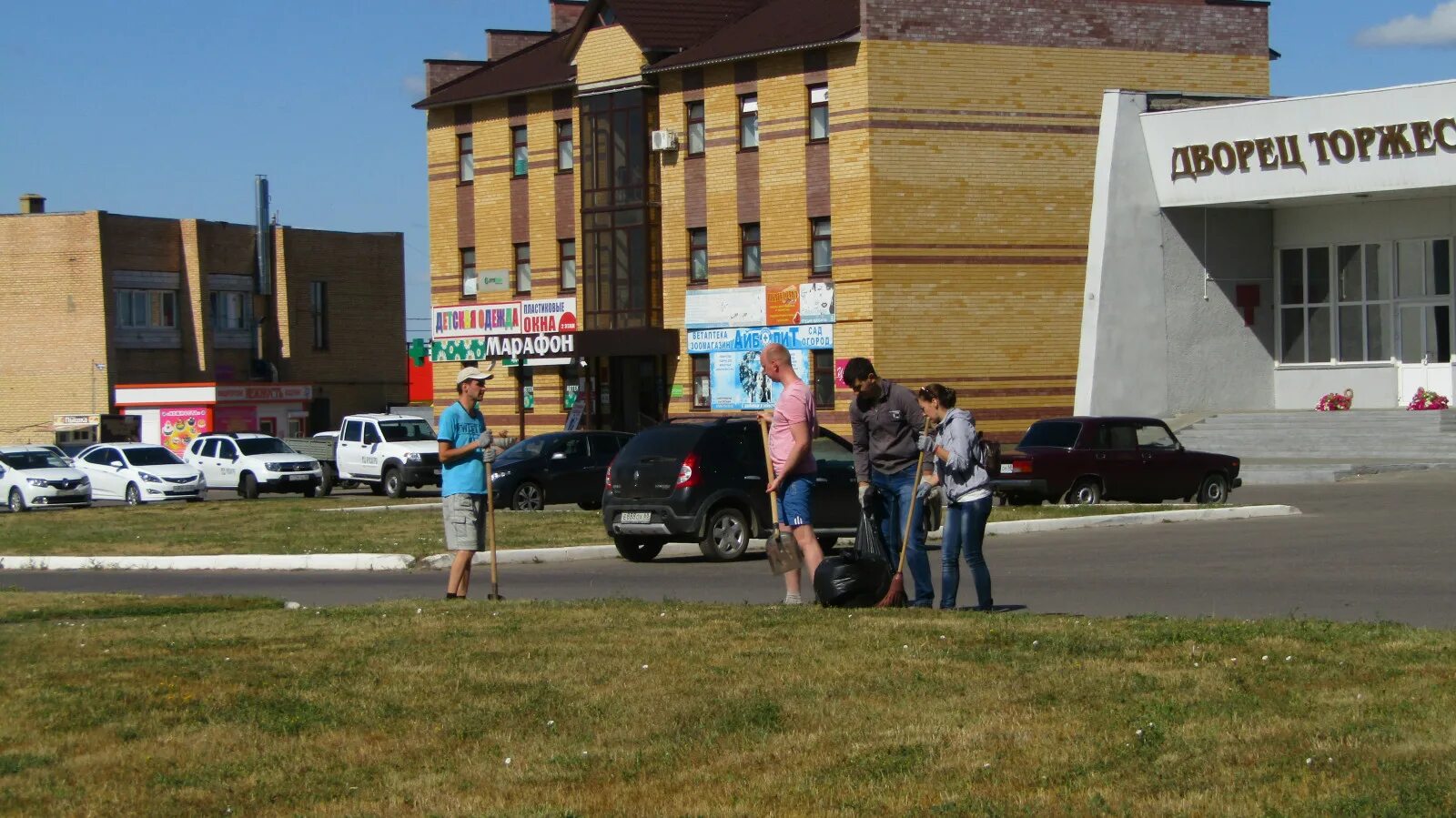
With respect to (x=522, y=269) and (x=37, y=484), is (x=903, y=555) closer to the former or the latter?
(x=37, y=484)

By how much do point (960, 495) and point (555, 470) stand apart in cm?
1824

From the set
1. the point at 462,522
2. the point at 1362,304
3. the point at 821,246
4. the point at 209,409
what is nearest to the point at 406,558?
the point at 462,522

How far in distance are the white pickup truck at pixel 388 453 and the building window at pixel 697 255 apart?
937 centimetres

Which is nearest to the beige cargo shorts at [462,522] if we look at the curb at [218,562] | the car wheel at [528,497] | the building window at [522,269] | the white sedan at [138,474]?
the curb at [218,562]

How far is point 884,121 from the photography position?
41.5m

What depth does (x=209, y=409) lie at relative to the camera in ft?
201

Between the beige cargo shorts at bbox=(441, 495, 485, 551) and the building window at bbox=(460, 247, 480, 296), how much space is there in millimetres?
39074

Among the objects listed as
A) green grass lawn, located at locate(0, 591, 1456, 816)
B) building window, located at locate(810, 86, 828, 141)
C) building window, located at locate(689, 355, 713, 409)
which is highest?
building window, located at locate(810, 86, 828, 141)

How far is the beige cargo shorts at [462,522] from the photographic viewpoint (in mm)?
13781

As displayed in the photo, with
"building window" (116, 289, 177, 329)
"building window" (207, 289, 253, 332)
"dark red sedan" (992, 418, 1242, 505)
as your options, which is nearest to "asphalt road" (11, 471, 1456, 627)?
"dark red sedan" (992, 418, 1242, 505)

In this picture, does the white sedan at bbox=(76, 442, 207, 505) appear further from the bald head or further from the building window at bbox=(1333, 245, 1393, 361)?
the bald head

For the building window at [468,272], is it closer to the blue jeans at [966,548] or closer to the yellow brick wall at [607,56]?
the yellow brick wall at [607,56]

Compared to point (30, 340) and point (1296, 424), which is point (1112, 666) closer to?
point (1296, 424)

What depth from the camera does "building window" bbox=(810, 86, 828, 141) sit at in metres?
42.6
